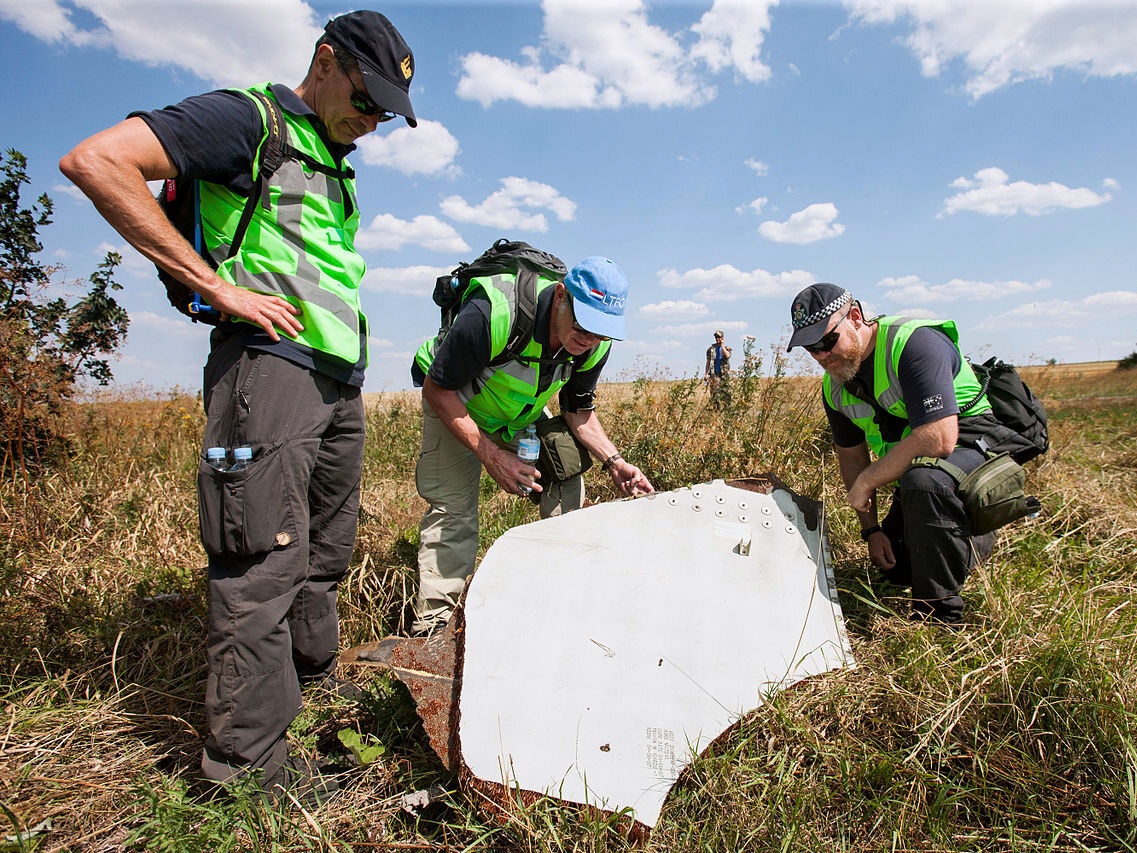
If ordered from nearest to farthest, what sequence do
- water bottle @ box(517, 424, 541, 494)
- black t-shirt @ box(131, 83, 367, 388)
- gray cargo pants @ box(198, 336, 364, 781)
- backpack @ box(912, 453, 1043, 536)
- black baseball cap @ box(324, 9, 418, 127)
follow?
black t-shirt @ box(131, 83, 367, 388)
gray cargo pants @ box(198, 336, 364, 781)
black baseball cap @ box(324, 9, 418, 127)
backpack @ box(912, 453, 1043, 536)
water bottle @ box(517, 424, 541, 494)

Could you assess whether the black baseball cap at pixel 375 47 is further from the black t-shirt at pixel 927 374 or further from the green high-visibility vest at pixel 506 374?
the black t-shirt at pixel 927 374

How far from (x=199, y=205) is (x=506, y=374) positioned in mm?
1260

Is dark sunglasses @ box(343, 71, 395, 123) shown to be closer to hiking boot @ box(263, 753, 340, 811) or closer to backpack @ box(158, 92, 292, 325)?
backpack @ box(158, 92, 292, 325)

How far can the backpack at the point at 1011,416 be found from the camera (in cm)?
275

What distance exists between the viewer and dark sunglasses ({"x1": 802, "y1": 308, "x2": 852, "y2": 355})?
2669 millimetres

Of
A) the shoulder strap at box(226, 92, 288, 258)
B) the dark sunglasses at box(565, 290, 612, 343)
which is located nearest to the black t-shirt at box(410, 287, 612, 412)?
the dark sunglasses at box(565, 290, 612, 343)

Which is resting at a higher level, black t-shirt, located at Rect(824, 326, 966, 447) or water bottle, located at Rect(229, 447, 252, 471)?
black t-shirt, located at Rect(824, 326, 966, 447)

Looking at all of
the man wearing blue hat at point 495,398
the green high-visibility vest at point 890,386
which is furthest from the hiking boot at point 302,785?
the green high-visibility vest at point 890,386

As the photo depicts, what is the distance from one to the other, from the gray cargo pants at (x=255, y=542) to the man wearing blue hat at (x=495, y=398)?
2.45ft

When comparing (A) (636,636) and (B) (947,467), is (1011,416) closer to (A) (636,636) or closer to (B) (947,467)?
(B) (947,467)

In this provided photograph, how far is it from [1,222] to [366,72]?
345 cm

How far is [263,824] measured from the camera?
5.55 ft

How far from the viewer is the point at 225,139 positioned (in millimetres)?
1687

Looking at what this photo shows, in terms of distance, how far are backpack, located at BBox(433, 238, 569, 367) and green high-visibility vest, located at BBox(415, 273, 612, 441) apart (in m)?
0.03
